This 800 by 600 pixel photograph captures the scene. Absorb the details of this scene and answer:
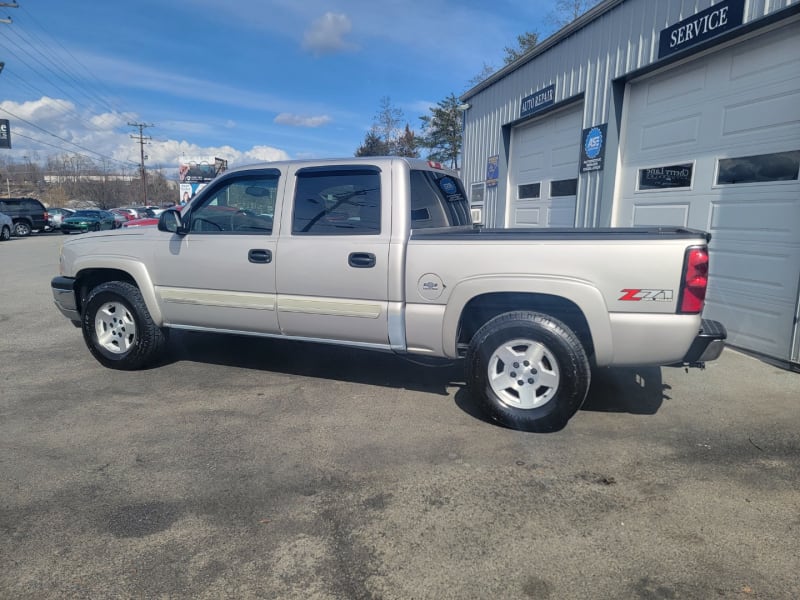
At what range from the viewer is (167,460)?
3.36 m

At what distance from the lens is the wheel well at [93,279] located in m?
5.07

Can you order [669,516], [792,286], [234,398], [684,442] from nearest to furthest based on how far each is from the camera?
[669,516], [684,442], [234,398], [792,286]

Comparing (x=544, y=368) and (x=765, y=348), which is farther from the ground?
(x=544, y=368)

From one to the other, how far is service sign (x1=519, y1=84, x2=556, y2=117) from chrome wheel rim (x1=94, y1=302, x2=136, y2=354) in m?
7.80

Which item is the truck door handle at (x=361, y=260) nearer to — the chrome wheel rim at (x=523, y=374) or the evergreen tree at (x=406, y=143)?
the chrome wheel rim at (x=523, y=374)

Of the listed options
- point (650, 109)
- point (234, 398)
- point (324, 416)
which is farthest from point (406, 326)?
point (650, 109)

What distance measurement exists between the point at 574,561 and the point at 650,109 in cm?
695

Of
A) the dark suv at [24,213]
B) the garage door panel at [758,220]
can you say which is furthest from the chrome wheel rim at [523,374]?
the dark suv at [24,213]

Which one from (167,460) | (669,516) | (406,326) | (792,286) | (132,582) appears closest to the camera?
(132,582)

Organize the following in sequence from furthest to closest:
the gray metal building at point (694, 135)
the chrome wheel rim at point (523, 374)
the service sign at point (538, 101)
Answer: the service sign at point (538, 101)
the gray metal building at point (694, 135)
the chrome wheel rim at point (523, 374)

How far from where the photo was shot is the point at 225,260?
454 cm

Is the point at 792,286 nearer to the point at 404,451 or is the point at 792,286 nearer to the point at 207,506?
the point at 404,451

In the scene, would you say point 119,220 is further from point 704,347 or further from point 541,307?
point 704,347

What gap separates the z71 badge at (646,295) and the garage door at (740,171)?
3071 millimetres
